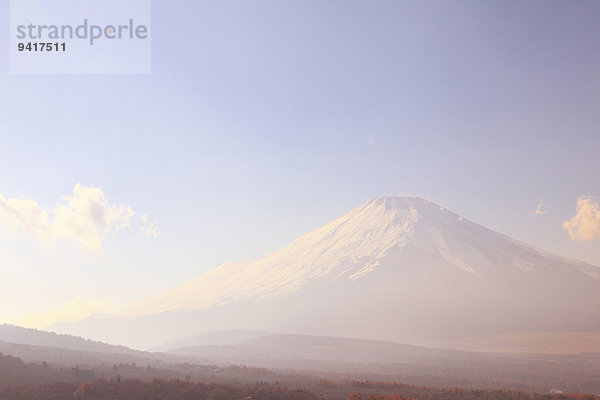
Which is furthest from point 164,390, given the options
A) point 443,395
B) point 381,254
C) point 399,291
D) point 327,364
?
point 381,254

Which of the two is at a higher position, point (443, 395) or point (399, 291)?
point (443, 395)

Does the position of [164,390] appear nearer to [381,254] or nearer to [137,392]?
[137,392]

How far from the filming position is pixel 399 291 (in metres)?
141

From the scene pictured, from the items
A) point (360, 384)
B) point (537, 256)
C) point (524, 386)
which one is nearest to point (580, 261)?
point (537, 256)

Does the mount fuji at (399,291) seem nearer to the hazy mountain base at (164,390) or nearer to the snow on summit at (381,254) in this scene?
the snow on summit at (381,254)

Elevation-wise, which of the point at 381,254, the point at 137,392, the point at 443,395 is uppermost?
the point at 381,254

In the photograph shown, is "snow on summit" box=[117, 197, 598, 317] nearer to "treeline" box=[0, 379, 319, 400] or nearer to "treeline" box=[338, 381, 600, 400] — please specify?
"treeline" box=[338, 381, 600, 400]

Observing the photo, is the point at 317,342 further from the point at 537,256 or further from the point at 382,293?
the point at 537,256

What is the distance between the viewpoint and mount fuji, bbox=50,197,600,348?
116 meters

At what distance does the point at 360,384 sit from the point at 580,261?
174098 mm

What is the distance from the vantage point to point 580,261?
165 meters

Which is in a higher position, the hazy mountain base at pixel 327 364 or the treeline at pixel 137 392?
the treeline at pixel 137 392

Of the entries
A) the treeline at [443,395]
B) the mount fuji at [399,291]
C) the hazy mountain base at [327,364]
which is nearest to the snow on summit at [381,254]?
the mount fuji at [399,291]

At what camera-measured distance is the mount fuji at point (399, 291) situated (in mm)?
116062
